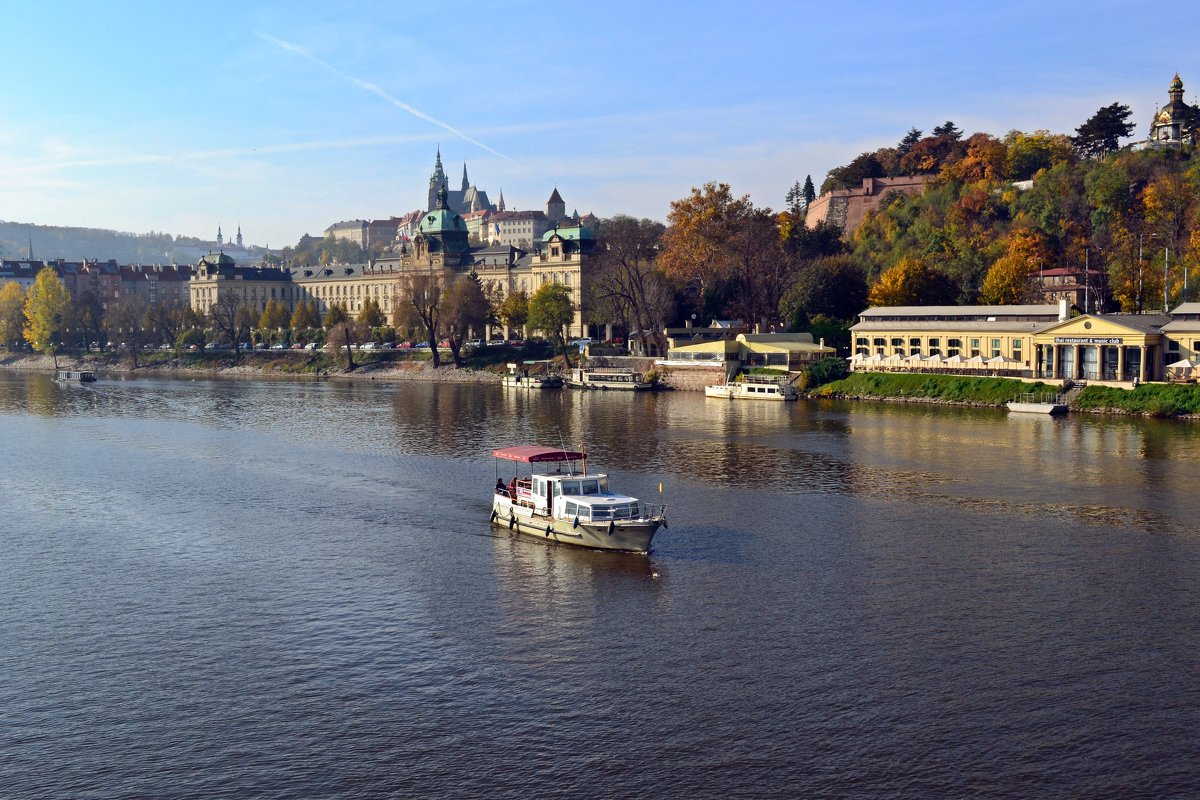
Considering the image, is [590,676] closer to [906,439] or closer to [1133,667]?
[1133,667]

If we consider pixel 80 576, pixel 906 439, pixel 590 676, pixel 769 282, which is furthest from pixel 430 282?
pixel 590 676

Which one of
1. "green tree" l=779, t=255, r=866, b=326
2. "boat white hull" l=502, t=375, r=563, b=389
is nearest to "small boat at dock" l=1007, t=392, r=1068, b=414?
"green tree" l=779, t=255, r=866, b=326

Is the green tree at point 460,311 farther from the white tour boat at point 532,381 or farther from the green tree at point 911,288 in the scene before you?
the green tree at point 911,288

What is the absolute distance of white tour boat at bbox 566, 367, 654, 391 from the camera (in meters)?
124

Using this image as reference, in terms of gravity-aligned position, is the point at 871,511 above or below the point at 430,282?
below

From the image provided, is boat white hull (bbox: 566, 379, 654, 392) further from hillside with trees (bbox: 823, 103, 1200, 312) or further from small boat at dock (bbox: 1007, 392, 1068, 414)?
small boat at dock (bbox: 1007, 392, 1068, 414)

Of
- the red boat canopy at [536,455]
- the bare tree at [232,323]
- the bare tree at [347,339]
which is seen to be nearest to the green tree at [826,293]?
the bare tree at [347,339]

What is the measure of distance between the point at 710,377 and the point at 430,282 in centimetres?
5126

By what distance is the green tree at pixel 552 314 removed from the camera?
483ft

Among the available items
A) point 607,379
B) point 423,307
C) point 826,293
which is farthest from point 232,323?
point 826,293

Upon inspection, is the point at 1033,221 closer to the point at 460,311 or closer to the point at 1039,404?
the point at 1039,404

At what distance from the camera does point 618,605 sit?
36406mm

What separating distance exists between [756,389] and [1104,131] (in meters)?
81.7

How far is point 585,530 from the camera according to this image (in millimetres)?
43844
